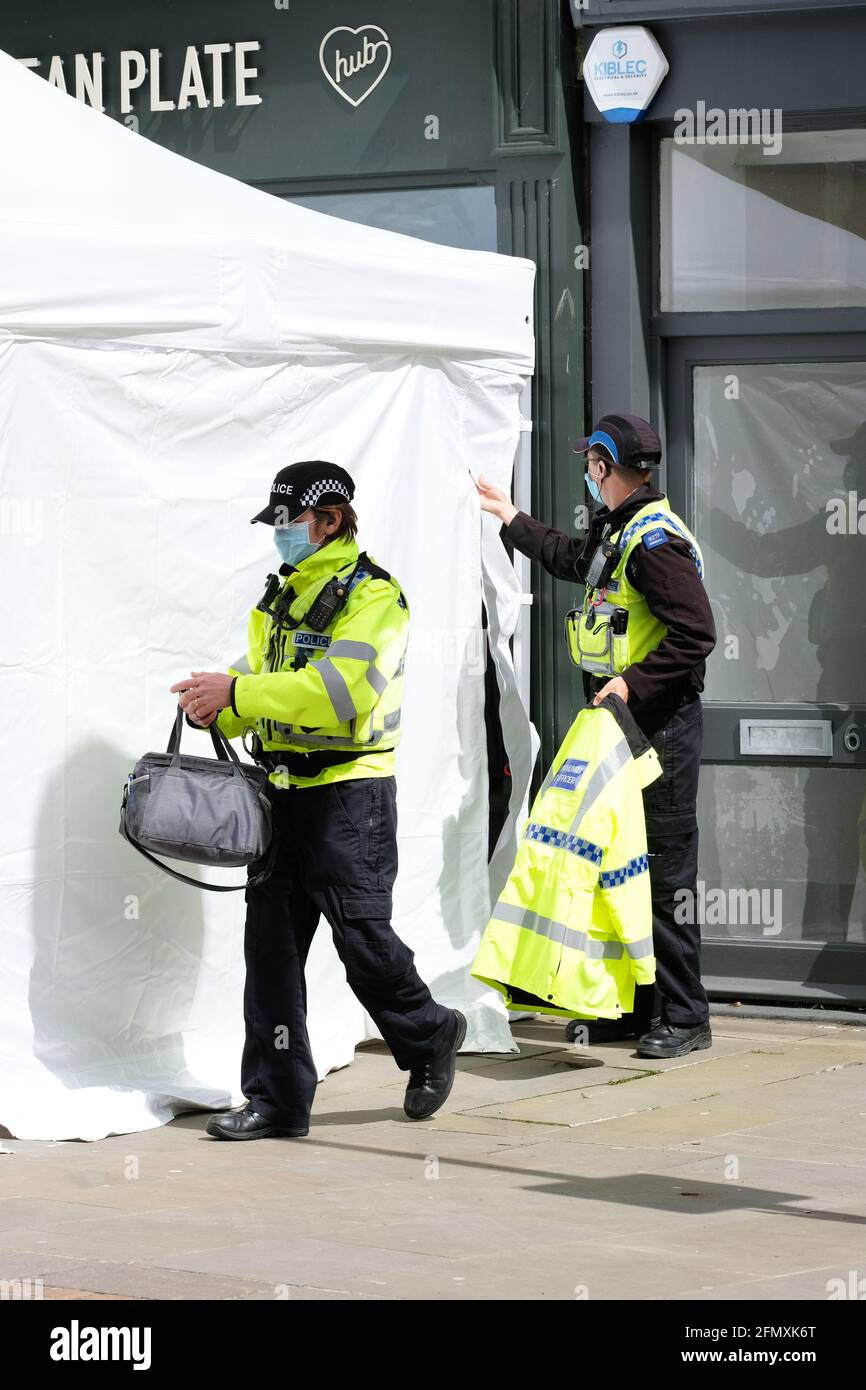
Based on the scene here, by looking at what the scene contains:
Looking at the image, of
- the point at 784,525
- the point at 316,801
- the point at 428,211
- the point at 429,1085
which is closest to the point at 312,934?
the point at 316,801

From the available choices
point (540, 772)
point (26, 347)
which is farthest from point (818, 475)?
point (26, 347)

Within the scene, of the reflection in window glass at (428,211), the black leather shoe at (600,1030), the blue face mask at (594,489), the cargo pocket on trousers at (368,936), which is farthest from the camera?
the reflection in window glass at (428,211)

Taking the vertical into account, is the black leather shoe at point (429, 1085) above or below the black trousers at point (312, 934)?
below

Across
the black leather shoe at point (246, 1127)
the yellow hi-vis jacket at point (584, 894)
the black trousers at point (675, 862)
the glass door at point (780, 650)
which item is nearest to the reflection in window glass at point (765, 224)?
the glass door at point (780, 650)

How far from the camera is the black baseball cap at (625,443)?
7492mm

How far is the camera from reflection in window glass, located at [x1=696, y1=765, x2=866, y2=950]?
27.6 ft

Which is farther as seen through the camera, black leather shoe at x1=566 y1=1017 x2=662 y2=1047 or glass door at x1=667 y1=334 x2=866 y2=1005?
glass door at x1=667 y1=334 x2=866 y2=1005

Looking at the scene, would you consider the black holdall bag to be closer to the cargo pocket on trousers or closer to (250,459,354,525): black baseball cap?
the cargo pocket on trousers

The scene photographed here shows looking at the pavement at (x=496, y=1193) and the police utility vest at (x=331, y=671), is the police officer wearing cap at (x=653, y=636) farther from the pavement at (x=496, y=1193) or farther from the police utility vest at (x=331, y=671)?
the police utility vest at (x=331, y=671)

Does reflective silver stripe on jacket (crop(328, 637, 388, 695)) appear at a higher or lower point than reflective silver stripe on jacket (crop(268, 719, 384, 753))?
higher

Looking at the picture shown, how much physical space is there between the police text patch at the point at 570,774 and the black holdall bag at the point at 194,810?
1245 mm

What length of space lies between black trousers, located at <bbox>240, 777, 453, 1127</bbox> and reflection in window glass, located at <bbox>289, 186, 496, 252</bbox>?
10.1ft

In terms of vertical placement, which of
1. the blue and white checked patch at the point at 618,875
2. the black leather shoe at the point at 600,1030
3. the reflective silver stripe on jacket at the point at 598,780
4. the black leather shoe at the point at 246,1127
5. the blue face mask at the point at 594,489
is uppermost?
the blue face mask at the point at 594,489

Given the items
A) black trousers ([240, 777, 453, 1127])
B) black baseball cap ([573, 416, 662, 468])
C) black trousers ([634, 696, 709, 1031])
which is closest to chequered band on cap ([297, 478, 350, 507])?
black trousers ([240, 777, 453, 1127])
